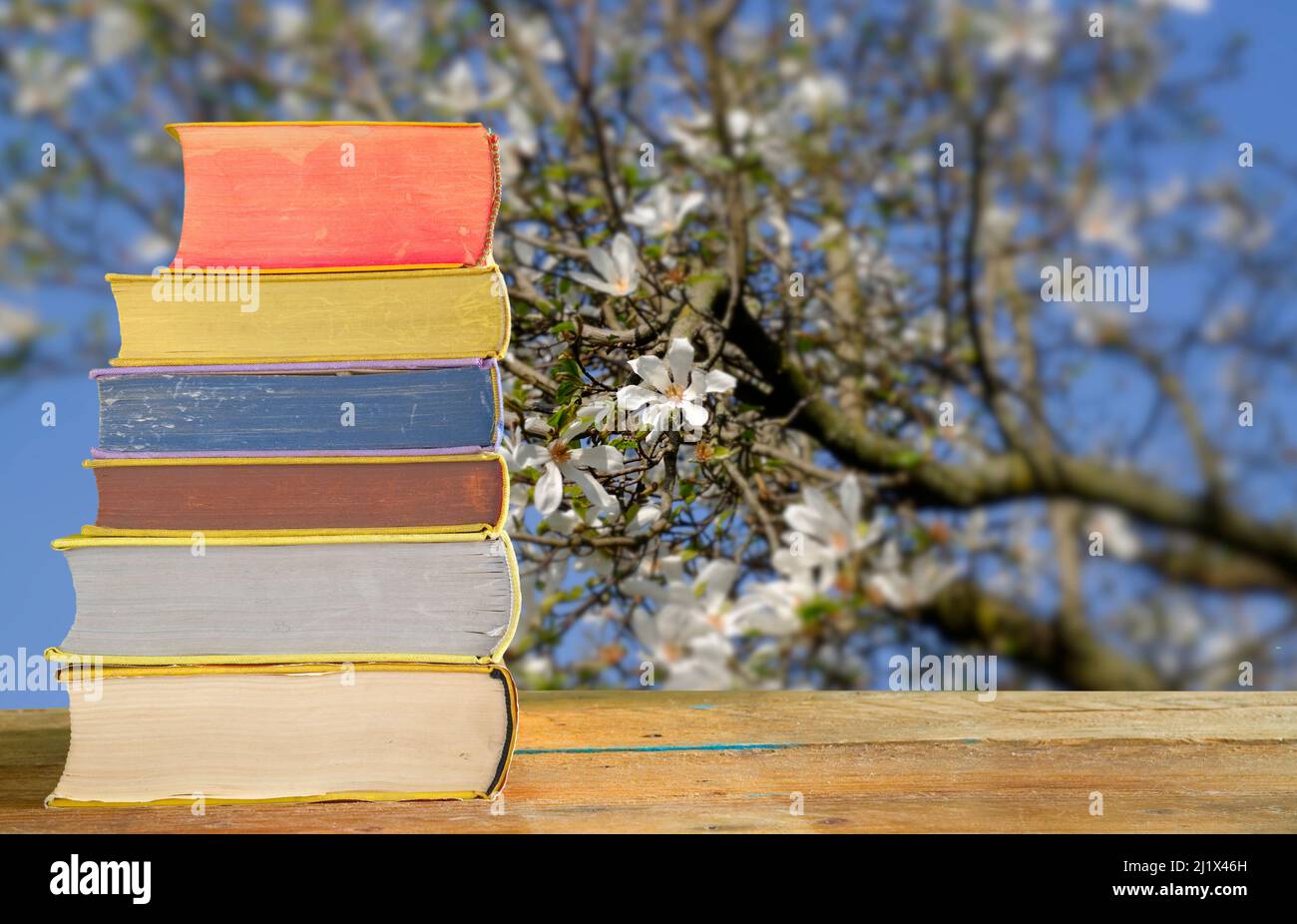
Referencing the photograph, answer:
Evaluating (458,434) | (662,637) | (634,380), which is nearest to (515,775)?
(458,434)

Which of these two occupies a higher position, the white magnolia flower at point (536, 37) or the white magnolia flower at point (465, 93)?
the white magnolia flower at point (536, 37)

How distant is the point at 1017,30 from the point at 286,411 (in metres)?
0.98

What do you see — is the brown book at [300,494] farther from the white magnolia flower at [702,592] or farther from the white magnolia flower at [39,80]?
the white magnolia flower at [39,80]

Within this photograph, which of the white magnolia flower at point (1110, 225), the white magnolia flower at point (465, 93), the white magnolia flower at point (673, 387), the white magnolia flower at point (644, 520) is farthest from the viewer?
the white magnolia flower at point (1110, 225)

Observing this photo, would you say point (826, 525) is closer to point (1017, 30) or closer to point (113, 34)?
point (1017, 30)

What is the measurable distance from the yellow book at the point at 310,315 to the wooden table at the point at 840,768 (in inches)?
11.1

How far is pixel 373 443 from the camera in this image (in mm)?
697

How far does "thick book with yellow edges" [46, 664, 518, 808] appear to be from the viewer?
2.26 feet

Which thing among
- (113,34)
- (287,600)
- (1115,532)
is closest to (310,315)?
(287,600)

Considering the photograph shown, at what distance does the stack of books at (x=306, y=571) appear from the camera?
0.69 meters

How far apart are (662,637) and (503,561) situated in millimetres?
448

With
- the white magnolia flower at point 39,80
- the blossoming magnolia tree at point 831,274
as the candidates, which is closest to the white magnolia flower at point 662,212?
the blossoming magnolia tree at point 831,274

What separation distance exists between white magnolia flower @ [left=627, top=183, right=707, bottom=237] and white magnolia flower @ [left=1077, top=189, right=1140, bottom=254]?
489mm

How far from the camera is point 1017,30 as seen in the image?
1276 millimetres
